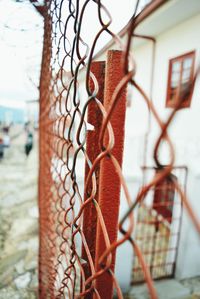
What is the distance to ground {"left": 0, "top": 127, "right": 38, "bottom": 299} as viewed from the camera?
220cm

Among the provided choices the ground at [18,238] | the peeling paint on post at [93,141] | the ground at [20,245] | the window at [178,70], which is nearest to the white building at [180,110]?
the window at [178,70]

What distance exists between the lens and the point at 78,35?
512 mm

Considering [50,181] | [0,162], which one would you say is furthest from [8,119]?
[50,181]

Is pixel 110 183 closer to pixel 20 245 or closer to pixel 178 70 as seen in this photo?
pixel 20 245

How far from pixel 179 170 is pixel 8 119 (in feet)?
59.9

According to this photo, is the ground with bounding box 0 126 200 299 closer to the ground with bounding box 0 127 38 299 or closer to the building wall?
the ground with bounding box 0 127 38 299

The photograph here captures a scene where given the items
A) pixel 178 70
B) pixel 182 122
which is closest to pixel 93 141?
pixel 182 122

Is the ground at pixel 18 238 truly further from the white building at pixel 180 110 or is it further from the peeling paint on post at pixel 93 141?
the peeling paint on post at pixel 93 141

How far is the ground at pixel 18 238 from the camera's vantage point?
2.20 metres

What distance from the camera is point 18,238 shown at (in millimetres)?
3119

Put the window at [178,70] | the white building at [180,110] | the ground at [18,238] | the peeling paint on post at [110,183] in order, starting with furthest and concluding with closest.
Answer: the window at [178,70] → the white building at [180,110] → the ground at [18,238] → the peeling paint on post at [110,183]

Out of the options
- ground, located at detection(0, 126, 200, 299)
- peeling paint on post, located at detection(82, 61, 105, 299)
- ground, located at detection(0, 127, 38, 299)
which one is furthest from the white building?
peeling paint on post, located at detection(82, 61, 105, 299)

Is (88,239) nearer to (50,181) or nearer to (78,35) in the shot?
(78,35)

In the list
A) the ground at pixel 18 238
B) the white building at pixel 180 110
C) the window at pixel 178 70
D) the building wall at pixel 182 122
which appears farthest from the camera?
the window at pixel 178 70
